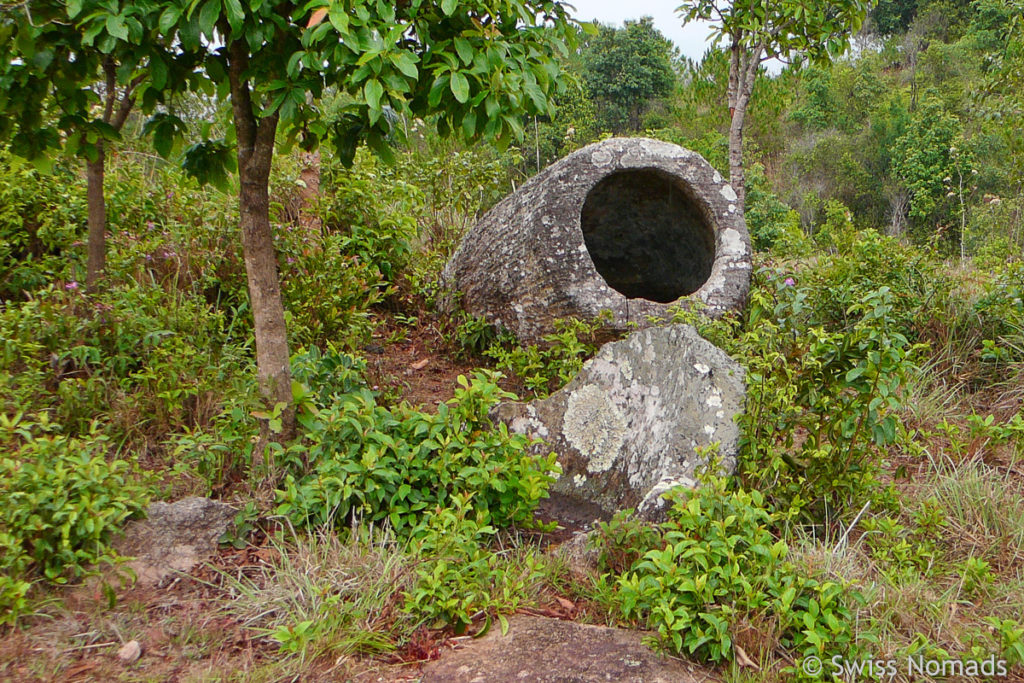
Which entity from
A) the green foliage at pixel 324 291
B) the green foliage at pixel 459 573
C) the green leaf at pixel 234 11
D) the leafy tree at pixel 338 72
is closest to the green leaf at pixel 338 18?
the leafy tree at pixel 338 72

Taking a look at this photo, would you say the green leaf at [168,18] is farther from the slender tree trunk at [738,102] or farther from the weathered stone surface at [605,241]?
the slender tree trunk at [738,102]

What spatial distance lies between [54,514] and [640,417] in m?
2.33

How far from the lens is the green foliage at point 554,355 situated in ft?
14.9

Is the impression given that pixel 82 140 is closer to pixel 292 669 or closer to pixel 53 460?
pixel 53 460

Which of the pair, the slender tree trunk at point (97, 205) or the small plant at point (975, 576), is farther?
the slender tree trunk at point (97, 205)

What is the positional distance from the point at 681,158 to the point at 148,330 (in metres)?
3.37

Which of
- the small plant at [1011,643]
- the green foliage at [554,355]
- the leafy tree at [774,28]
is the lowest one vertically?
the small plant at [1011,643]

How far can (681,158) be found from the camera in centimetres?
536

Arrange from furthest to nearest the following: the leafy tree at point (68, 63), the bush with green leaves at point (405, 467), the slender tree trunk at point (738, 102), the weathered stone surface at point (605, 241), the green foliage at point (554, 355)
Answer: the slender tree trunk at point (738, 102) < the weathered stone surface at point (605, 241) < the green foliage at point (554, 355) < the bush with green leaves at point (405, 467) < the leafy tree at point (68, 63)

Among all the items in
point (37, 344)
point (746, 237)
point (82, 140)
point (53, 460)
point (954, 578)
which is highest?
point (82, 140)

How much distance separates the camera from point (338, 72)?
2914mm

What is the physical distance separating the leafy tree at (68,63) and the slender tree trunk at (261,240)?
24 cm

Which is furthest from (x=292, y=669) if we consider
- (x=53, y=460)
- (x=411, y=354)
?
(x=411, y=354)

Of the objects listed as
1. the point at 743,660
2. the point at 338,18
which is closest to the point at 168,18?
the point at 338,18
